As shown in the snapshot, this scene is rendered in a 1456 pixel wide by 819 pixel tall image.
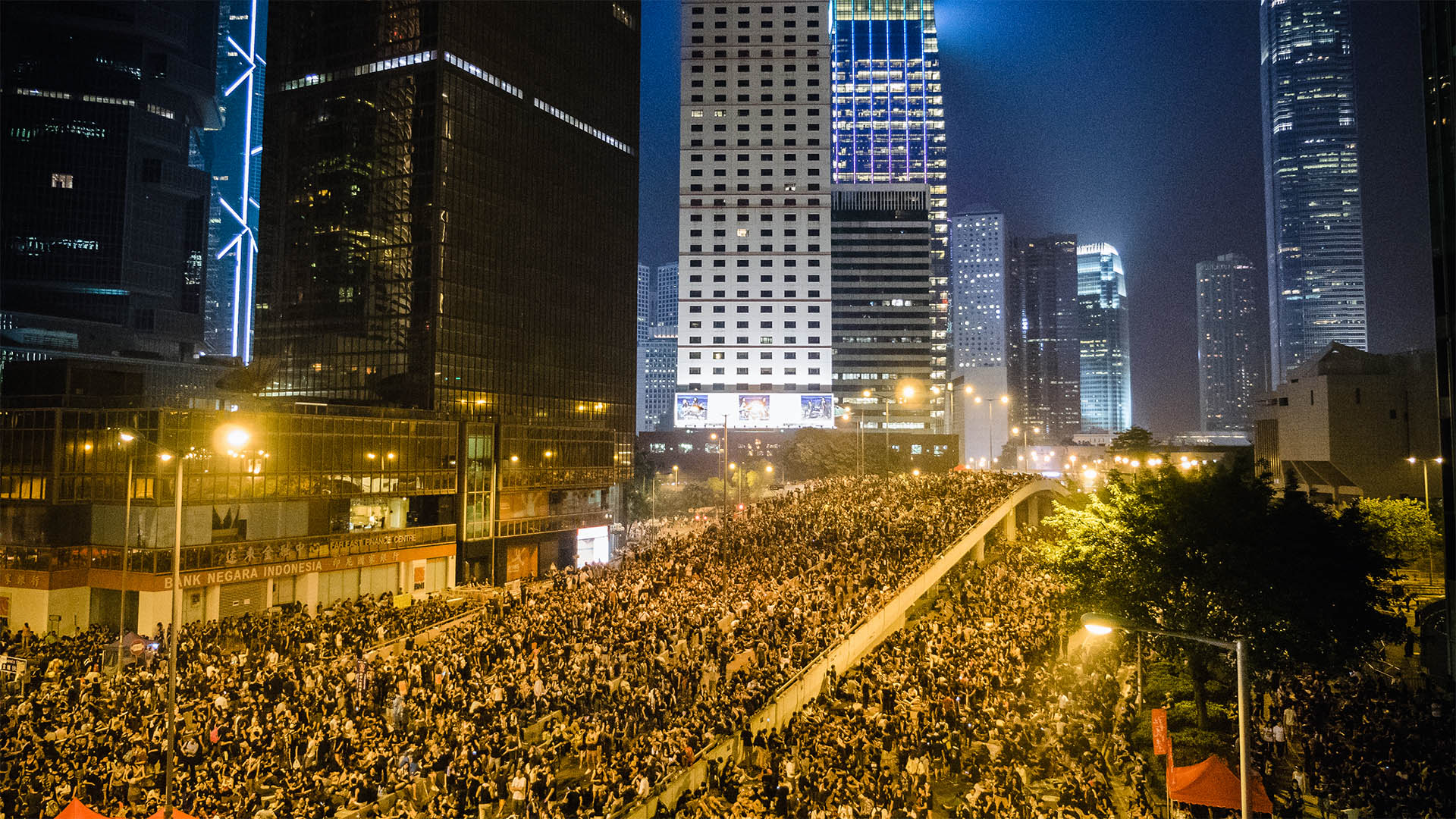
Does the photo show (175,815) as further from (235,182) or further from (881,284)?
(235,182)

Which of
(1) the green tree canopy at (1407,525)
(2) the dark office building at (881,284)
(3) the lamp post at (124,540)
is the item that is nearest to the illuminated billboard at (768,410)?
(2) the dark office building at (881,284)

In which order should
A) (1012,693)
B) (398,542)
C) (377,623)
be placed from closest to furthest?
(1012,693) → (377,623) → (398,542)

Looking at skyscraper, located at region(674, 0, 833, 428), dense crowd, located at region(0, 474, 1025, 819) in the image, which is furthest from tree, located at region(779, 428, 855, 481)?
dense crowd, located at region(0, 474, 1025, 819)

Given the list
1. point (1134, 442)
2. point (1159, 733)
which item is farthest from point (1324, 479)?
point (1159, 733)

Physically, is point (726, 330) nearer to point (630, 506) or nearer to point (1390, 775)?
point (630, 506)

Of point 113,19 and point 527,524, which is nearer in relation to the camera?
point 527,524

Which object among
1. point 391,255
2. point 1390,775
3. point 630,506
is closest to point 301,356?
point 391,255
